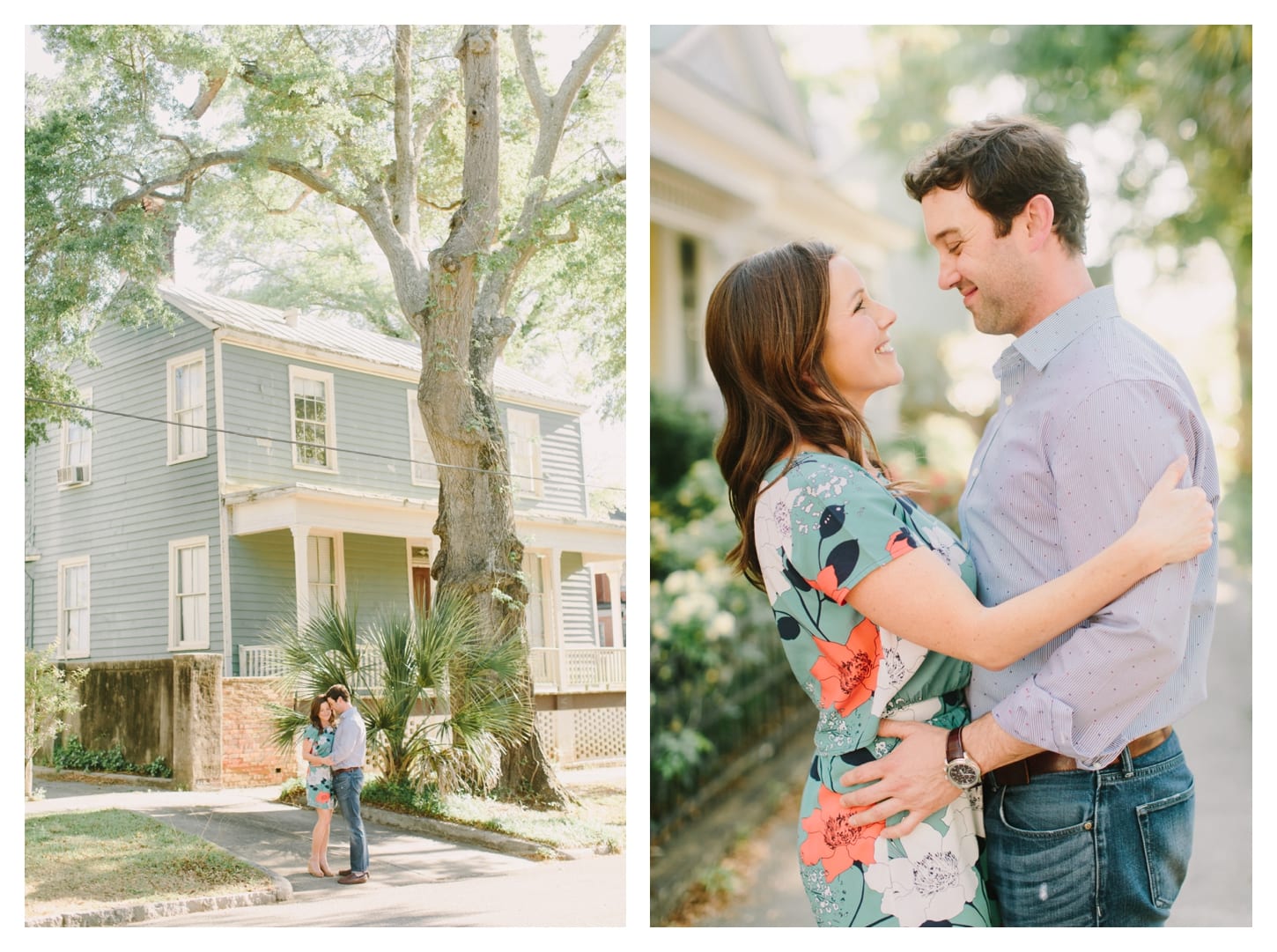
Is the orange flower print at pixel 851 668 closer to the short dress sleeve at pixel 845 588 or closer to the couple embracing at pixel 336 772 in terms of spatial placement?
the short dress sleeve at pixel 845 588

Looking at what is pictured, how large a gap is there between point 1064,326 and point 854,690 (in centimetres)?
A: 63

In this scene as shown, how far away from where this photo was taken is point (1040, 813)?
155cm

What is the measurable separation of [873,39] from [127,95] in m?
7.25

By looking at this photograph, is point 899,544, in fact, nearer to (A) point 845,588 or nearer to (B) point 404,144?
(A) point 845,588

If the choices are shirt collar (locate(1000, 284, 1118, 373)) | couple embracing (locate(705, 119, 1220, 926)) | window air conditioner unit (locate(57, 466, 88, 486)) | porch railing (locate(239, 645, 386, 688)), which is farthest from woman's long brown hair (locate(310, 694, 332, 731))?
shirt collar (locate(1000, 284, 1118, 373))

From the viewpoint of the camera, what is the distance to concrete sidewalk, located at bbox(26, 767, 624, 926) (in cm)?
249

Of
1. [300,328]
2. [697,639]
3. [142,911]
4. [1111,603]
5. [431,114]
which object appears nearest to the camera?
[1111,603]

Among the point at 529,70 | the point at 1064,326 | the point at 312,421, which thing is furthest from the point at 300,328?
the point at 1064,326

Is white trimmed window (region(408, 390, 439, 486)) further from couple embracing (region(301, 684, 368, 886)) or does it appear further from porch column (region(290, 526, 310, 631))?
couple embracing (region(301, 684, 368, 886))

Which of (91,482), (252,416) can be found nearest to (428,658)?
(252,416)

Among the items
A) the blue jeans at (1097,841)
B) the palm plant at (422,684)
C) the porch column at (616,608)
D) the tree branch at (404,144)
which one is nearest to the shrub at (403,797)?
the palm plant at (422,684)

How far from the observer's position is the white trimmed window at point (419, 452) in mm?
2652
